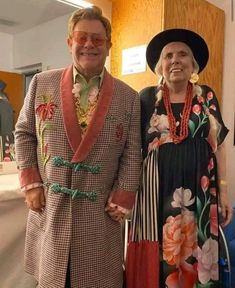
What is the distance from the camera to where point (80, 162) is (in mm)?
1022

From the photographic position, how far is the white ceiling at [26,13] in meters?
1.66

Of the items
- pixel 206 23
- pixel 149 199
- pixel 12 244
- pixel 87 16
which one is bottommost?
pixel 12 244

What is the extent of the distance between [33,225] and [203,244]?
593 mm

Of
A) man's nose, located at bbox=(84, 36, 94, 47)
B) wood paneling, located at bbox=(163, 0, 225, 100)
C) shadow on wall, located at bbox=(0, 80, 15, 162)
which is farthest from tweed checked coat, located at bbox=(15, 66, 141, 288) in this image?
wood paneling, located at bbox=(163, 0, 225, 100)

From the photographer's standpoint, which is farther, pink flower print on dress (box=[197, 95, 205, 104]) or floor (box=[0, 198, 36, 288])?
floor (box=[0, 198, 36, 288])

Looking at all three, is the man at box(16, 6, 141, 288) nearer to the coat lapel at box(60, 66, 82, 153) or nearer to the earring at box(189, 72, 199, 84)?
the coat lapel at box(60, 66, 82, 153)

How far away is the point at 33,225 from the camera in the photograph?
1.13 m

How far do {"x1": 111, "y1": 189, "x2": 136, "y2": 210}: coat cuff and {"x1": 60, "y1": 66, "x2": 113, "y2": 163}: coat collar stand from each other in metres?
0.17

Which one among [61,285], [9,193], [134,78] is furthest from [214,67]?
[61,285]

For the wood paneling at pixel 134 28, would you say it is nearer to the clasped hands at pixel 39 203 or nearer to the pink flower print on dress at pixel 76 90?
the pink flower print on dress at pixel 76 90

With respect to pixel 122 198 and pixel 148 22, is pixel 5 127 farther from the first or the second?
pixel 148 22

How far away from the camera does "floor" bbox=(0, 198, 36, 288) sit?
4.61 ft

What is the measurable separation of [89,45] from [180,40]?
39cm

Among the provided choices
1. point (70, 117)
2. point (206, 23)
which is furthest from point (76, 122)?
point (206, 23)
